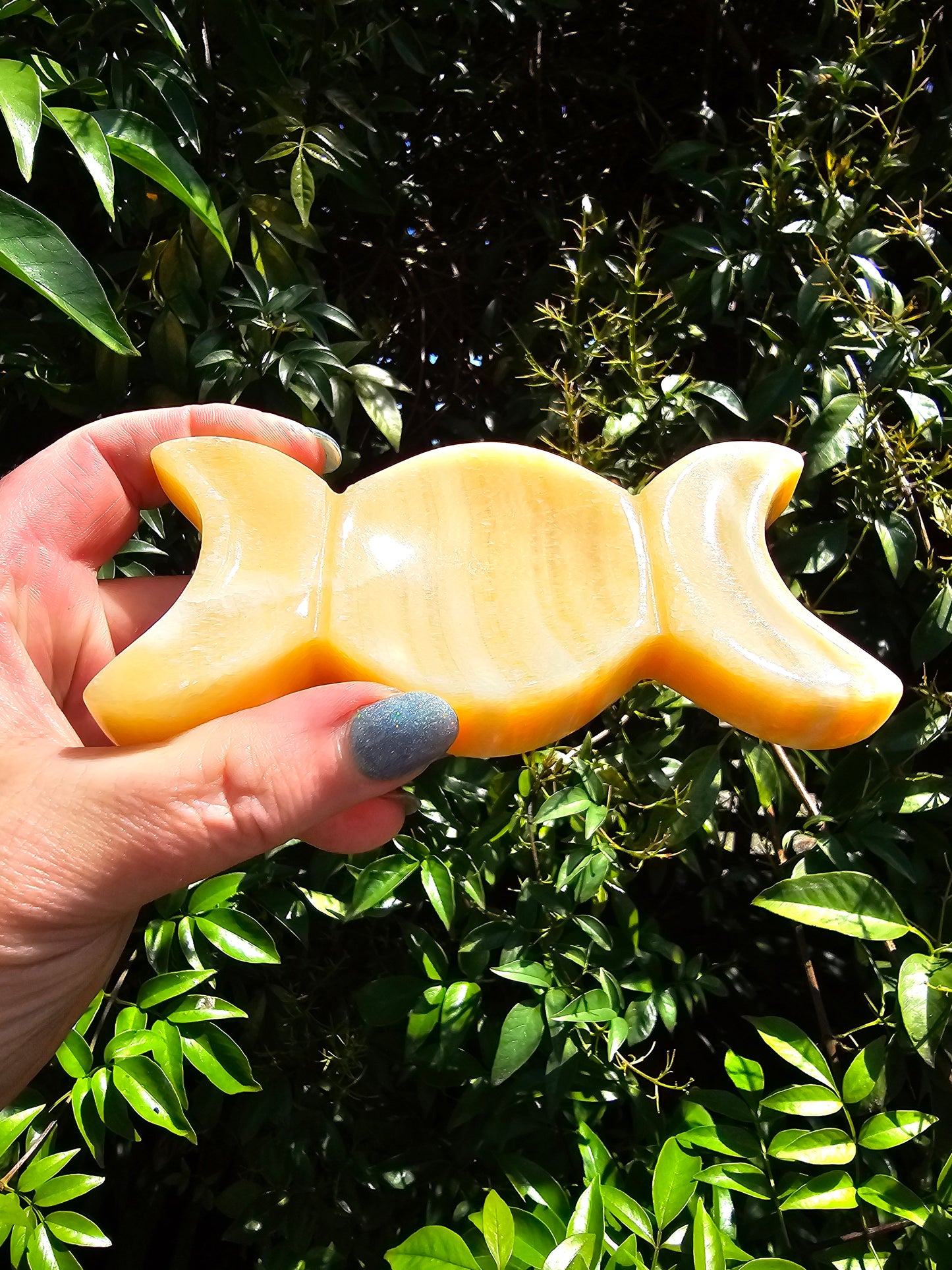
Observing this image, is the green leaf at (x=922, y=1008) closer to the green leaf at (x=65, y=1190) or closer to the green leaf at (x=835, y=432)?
the green leaf at (x=835, y=432)

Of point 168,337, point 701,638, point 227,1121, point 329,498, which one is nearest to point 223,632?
point 329,498

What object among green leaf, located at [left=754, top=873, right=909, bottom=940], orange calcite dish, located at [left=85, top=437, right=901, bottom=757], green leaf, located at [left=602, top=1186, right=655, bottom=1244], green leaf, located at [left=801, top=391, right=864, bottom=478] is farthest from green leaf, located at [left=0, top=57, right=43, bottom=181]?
green leaf, located at [left=602, top=1186, right=655, bottom=1244]

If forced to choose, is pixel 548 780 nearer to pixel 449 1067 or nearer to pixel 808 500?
pixel 449 1067

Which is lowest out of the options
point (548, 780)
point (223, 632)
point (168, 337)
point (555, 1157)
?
point (555, 1157)

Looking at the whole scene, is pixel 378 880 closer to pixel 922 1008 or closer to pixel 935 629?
pixel 922 1008

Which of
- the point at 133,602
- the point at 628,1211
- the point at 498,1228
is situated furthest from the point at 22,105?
the point at 628,1211

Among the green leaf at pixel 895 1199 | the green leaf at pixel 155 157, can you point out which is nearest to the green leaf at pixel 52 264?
the green leaf at pixel 155 157
